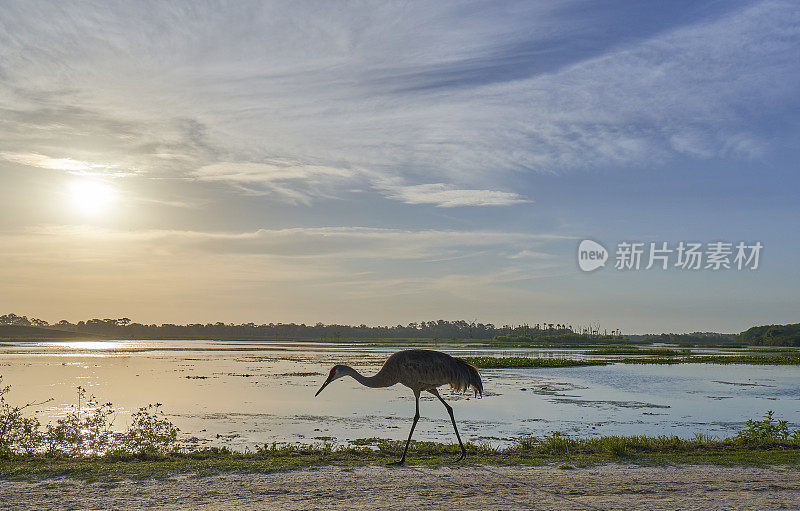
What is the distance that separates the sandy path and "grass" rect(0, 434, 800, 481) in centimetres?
58

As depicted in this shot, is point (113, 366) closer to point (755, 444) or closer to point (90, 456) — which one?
point (90, 456)

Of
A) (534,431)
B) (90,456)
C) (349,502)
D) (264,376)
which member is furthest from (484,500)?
(264,376)

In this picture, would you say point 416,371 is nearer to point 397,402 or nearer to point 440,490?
point 440,490

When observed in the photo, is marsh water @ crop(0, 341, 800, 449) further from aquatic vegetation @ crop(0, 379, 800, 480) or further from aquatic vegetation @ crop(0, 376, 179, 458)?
aquatic vegetation @ crop(0, 379, 800, 480)

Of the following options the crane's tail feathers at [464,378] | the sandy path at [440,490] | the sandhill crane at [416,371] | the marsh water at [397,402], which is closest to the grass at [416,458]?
the sandy path at [440,490]

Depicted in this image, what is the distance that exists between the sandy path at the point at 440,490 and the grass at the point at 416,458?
1.89ft

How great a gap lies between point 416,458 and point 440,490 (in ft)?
9.58

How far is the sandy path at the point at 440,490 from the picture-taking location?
9602 mm

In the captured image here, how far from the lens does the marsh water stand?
2033 cm

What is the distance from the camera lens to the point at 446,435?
18953mm

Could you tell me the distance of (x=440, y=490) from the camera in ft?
34.5

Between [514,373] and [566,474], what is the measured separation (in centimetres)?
3557

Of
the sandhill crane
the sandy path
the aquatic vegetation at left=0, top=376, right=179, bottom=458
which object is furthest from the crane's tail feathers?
the aquatic vegetation at left=0, top=376, right=179, bottom=458

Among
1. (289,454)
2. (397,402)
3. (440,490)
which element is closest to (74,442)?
(289,454)
